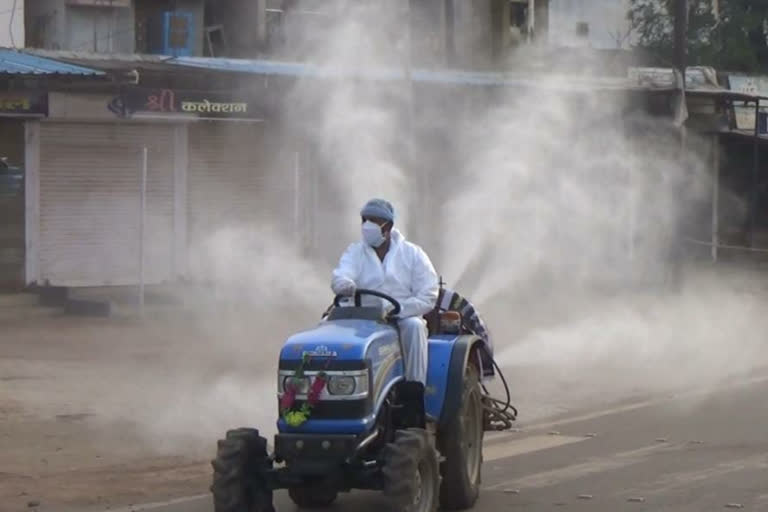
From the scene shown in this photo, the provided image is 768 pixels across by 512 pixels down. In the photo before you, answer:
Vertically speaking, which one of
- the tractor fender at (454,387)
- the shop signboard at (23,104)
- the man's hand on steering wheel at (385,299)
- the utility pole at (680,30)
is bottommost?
the tractor fender at (454,387)

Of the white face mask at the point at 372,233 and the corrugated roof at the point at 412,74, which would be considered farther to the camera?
the corrugated roof at the point at 412,74

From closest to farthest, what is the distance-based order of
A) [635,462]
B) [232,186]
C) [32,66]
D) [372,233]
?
[372,233] → [635,462] → [32,66] → [232,186]

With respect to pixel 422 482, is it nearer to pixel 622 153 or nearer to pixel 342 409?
pixel 342 409

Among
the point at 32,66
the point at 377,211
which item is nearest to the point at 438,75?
the point at 32,66

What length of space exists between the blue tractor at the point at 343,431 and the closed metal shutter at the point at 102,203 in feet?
48.3

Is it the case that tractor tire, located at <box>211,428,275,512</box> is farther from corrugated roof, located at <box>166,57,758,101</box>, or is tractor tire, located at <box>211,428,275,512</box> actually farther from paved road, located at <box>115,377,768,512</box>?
corrugated roof, located at <box>166,57,758,101</box>

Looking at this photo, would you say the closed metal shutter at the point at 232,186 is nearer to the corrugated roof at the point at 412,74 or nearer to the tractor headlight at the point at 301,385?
the corrugated roof at the point at 412,74

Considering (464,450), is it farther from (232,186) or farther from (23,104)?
(232,186)

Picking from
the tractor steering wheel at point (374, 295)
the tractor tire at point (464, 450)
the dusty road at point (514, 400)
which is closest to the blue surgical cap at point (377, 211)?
the tractor steering wheel at point (374, 295)

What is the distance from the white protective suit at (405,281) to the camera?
8.99 meters

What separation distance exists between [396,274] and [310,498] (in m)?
1.58

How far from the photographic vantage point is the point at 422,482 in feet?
27.9

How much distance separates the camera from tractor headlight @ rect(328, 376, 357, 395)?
326 inches

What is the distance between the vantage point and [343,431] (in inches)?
325
